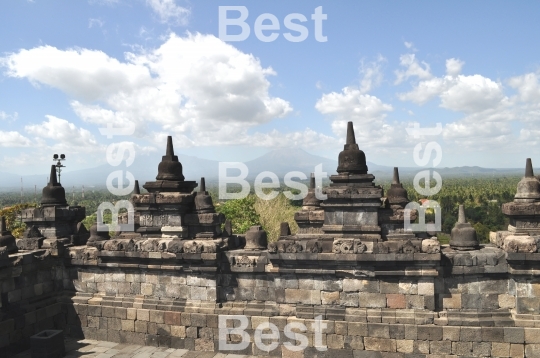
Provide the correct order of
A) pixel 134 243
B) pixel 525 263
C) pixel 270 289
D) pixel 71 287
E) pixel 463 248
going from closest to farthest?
pixel 525 263, pixel 463 248, pixel 270 289, pixel 134 243, pixel 71 287

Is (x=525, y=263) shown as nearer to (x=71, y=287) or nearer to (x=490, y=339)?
(x=490, y=339)

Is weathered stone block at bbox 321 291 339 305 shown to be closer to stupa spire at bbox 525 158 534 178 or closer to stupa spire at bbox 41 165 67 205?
stupa spire at bbox 525 158 534 178

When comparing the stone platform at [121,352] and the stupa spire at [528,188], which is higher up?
the stupa spire at [528,188]

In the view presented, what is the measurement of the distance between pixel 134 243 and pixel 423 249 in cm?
582

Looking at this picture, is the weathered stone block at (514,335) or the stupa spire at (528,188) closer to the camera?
the weathered stone block at (514,335)

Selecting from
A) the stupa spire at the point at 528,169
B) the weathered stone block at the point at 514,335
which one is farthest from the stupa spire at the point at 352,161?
the weathered stone block at the point at 514,335

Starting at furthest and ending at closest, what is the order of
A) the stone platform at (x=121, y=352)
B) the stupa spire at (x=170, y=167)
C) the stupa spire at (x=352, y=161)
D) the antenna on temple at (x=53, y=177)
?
the antenna on temple at (x=53, y=177), the stupa spire at (x=170, y=167), the stone platform at (x=121, y=352), the stupa spire at (x=352, y=161)

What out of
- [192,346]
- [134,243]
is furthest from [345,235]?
[134,243]

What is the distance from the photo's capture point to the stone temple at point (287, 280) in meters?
6.96

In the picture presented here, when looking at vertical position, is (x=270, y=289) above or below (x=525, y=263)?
below

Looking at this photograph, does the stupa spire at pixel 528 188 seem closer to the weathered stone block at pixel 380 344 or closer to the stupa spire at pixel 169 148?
the weathered stone block at pixel 380 344

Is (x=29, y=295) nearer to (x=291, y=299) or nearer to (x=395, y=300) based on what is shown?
(x=291, y=299)

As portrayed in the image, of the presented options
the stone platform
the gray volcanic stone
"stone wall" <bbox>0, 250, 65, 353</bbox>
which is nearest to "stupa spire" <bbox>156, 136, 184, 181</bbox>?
"stone wall" <bbox>0, 250, 65, 353</bbox>

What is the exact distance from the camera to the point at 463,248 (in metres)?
7.30
